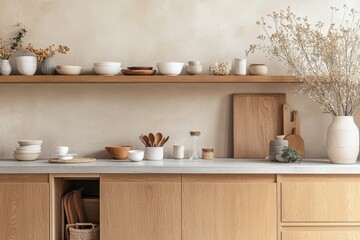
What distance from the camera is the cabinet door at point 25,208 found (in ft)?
11.7

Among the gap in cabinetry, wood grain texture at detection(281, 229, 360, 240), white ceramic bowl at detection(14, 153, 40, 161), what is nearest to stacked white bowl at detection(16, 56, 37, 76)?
white ceramic bowl at detection(14, 153, 40, 161)

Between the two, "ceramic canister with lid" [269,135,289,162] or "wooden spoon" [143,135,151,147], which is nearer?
"ceramic canister with lid" [269,135,289,162]

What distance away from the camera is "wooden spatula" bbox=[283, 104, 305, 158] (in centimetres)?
412

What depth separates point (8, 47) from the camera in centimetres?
418

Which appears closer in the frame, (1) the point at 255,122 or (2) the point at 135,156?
(2) the point at 135,156

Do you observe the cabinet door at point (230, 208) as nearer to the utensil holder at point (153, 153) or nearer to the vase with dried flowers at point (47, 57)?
the utensil holder at point (153, 153)

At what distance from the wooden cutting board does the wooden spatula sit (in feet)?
0.13

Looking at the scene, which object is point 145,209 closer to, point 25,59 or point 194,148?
point 194,148

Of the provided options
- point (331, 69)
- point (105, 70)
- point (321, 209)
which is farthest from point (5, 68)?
point (321, 209)

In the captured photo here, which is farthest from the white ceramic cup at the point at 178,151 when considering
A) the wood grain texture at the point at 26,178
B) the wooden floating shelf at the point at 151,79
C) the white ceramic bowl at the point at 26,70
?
the white ceramic bowl at the point at 26,70

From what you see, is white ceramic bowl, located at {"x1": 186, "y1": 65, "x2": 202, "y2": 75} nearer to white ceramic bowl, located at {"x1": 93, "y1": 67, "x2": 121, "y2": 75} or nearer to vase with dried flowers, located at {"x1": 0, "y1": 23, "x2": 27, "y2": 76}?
white ceramic bowl, located at {"x1": 93, "y1": 67, "x2": 121, "y2": 75}

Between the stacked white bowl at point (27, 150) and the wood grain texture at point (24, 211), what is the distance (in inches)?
13.1

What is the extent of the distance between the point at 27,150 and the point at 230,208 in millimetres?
1515

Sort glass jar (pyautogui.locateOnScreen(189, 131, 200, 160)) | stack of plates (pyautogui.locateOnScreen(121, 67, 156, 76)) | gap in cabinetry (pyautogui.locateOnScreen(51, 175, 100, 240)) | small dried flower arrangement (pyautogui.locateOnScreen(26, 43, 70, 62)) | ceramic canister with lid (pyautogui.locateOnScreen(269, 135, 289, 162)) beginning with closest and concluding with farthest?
gap in cabinetry (pyautogui.locateOnScreen(51, 175, 100, 240)) → ceramic canister with lid (pyautogui.locateOnScreen(269, 135, 289, 162)) → stack of plates (pyautogui.locateOnScreen(121, 67, 156, 76)) → small dried flower arrangement (pyautogui.locateOnScreen(26, 43, 70, 62)) → glass jar (pyautogui.locateOnScreen(189, 131, 200, 160))
